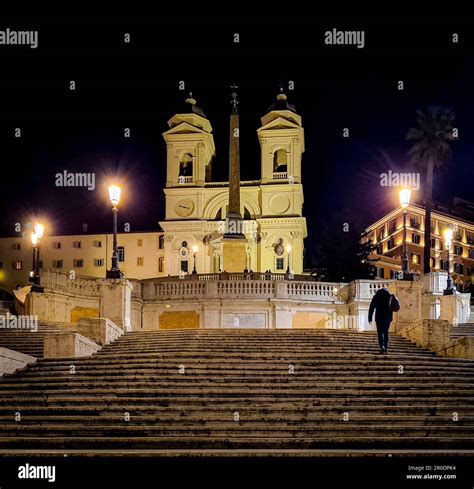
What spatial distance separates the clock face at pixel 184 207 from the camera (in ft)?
271

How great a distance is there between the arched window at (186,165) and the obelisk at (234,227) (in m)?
25.0

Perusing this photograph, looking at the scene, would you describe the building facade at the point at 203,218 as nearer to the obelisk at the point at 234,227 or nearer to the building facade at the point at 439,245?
the building facade at the point at 439,245

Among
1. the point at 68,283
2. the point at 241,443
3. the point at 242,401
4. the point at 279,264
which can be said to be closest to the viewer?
the point at 241,443

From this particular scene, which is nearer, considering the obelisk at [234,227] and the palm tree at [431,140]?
the obelisk at [234,227]

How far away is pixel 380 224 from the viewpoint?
104750mm

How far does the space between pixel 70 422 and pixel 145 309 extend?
21203mm

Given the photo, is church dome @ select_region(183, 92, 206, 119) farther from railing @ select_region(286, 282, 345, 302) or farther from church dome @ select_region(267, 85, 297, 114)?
railing @ select_region(286, 282, 345, 302)

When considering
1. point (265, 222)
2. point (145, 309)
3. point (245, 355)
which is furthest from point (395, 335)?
point (265, 222)

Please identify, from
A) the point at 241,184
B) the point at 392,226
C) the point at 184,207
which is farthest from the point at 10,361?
the point at 392,226

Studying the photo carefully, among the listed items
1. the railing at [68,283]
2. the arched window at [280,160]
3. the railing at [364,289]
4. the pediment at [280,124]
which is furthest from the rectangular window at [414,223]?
the railing at [68,283]

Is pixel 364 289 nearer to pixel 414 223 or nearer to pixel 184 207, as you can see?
pixel 184 207

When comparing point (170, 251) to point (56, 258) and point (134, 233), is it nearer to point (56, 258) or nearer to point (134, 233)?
point (134, 233)

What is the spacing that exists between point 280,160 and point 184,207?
11.9 meters

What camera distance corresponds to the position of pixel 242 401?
15633mm
